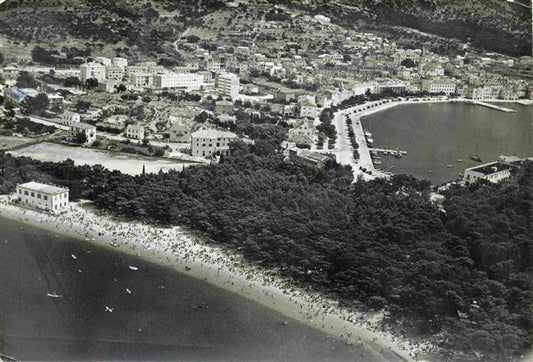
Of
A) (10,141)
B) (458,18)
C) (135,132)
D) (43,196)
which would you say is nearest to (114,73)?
(135,132)

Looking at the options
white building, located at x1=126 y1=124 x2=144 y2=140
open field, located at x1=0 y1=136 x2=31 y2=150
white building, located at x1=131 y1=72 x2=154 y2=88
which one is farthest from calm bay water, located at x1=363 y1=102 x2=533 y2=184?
open field, located at x1=0 y1=136 x2=31 y2=150

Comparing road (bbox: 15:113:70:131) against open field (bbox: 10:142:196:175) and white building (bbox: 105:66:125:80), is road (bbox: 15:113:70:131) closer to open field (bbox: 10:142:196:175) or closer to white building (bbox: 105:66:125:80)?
open field (bbox: 10:142:196:175)

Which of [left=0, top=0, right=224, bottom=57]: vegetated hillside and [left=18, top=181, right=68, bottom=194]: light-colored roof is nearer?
[left=18, top=181, right=68, bottom=194]: light-colored roof

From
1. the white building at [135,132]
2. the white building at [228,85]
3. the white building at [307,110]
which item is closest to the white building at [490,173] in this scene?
the white building at [307,110]

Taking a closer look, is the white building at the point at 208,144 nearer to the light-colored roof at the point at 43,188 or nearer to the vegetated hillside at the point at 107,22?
the light-colored roof at the point at 43,188

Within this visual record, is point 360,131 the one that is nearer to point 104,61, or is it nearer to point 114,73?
point 114,73

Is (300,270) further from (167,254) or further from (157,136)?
(157,136)
